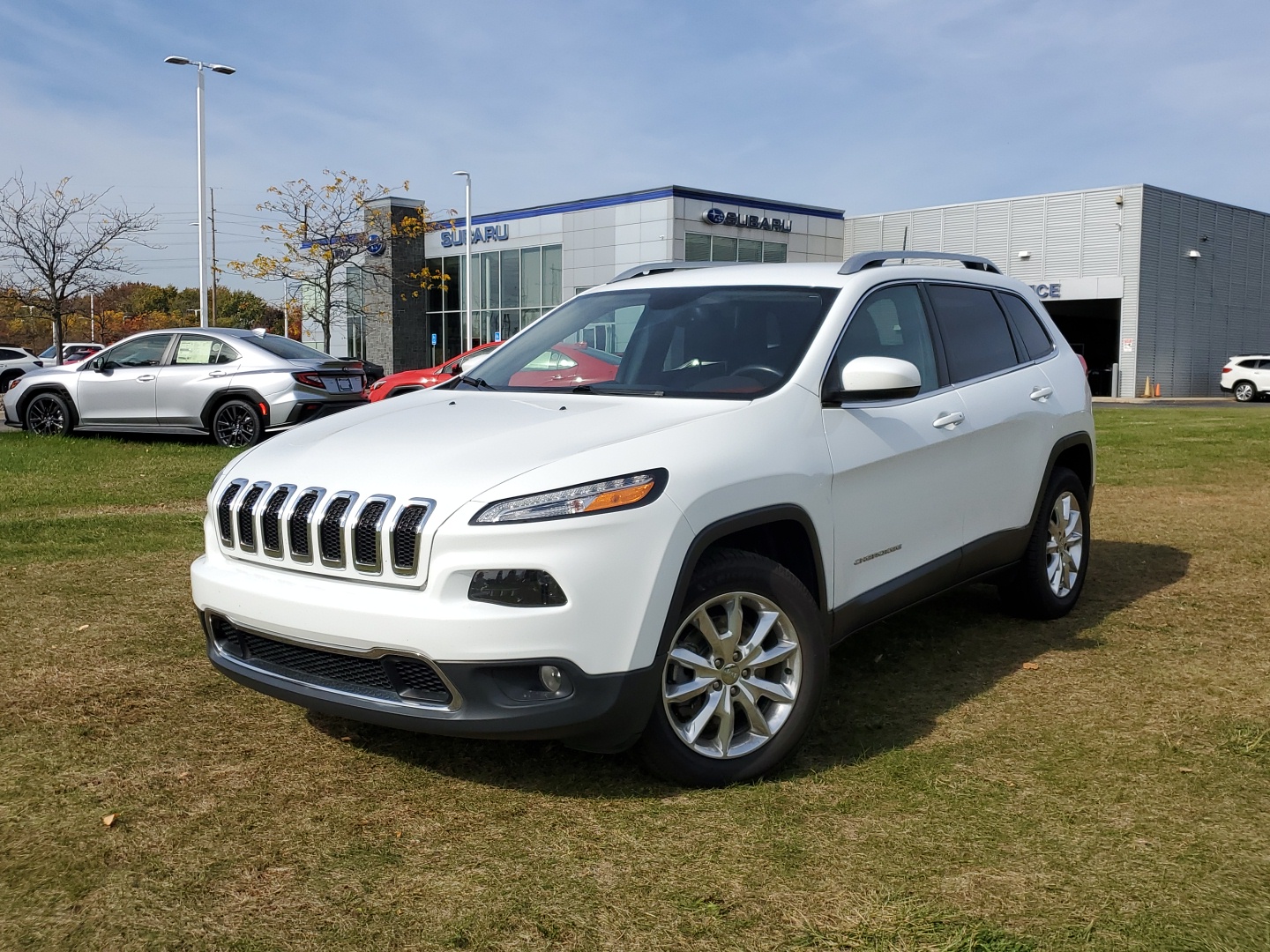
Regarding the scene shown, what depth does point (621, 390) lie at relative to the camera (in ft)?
14.1

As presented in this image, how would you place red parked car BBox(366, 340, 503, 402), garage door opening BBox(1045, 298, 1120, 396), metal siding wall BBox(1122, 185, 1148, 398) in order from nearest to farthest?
red parked car BBox(366, 340, 503, 402), metal siding wall BBox(1122, 185, 1148, 398), garage door opening BBox(1045, 298, 1120, 396)

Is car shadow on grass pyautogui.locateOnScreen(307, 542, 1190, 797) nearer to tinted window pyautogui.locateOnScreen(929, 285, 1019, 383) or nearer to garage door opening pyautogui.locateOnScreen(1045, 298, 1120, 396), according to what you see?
tinted window pyautogui.locateOnScreen(929, 285, 1019, 383)

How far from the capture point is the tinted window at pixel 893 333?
434 cm

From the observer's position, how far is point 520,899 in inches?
115

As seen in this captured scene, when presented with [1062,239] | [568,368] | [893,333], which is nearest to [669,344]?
[568,368]

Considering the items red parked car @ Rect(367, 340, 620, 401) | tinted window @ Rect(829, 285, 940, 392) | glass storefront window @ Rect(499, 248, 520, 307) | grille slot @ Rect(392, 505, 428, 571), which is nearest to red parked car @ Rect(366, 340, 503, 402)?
red parked car @ Rect(367, 340, 620, 401)

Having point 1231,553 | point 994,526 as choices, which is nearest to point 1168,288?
point 1231,553

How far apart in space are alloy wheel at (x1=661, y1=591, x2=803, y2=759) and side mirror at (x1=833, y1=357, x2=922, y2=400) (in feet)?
2.87

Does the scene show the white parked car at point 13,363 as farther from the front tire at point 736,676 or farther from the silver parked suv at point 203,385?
the front tire at point 736,676

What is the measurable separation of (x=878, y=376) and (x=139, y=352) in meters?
12.9

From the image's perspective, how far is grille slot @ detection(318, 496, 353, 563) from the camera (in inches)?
132

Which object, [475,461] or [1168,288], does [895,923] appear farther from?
[1168,288]

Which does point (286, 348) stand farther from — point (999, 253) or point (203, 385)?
point (999, 253)

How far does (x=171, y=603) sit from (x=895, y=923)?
14.7 feet
